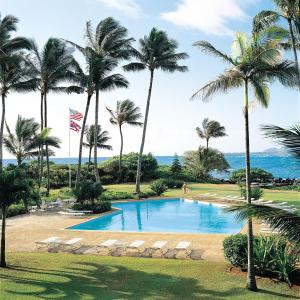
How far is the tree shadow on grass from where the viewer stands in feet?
32.8

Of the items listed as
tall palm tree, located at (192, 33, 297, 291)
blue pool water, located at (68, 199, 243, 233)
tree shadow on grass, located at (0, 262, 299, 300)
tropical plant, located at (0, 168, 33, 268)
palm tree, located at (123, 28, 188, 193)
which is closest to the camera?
tree shadow on grass, located at (0, 262, 299, 300)

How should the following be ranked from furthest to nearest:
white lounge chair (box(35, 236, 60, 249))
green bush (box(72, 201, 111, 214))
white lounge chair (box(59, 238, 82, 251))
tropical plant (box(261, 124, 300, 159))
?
green bush (box(72, 201, 111, 214)), white lounge chair (box(35, 236, 60, 249)), white lounge chair (box(59, 238, 82, 251)), tropical plant (box(261, 124, 300, 159))

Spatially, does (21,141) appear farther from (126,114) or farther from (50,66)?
(126,114)

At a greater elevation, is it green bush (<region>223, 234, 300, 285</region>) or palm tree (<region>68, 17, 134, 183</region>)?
palm tree (<region>68, 17, 134, 183</region>)

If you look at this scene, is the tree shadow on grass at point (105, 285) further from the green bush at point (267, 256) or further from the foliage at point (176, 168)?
the foliage at point (176, 168)

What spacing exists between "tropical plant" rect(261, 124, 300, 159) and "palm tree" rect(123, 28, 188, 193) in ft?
85.7

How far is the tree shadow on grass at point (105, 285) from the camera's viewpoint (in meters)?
9.99

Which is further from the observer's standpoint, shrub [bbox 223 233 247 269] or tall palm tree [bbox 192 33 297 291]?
shrub [bbox 223 233 247 269]

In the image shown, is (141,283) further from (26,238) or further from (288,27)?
(288,27)

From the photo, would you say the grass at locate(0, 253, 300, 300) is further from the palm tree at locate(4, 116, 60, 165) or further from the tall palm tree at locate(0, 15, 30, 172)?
the palm tree at locate(4, 116, 60, 165)

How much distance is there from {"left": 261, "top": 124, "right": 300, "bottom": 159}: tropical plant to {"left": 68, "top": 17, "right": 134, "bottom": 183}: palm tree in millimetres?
25081

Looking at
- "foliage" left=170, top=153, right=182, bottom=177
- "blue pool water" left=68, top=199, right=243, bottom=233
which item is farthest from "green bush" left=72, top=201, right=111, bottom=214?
"foliage" left=170, top=153, right=182, bottom=177

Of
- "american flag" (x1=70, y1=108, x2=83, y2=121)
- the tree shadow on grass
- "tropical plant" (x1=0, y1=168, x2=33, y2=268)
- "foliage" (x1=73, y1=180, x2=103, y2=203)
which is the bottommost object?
the tree shadow on grass

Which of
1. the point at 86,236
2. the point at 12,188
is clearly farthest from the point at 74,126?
the point at 12,188
